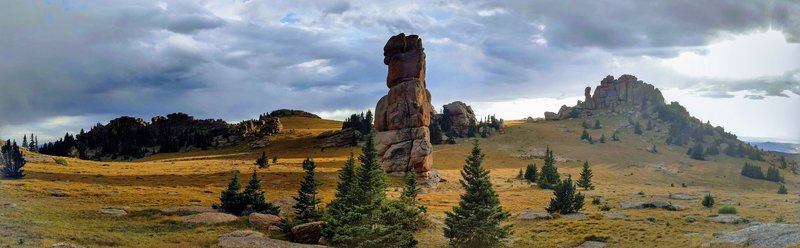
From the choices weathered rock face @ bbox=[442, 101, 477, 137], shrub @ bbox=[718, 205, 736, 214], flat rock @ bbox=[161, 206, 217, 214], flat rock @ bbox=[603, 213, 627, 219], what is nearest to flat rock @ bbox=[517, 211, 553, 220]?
flat rock @ bbox=[603, 213, 627, 219]

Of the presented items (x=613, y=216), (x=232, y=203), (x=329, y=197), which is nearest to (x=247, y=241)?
(x=232, y=203)

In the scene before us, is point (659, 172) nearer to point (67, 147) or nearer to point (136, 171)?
point (136, 171)

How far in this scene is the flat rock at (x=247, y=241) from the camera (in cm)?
4253

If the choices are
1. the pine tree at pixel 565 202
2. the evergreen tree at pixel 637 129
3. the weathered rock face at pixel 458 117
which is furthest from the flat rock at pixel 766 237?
the evergreen tree at pixel 637 129

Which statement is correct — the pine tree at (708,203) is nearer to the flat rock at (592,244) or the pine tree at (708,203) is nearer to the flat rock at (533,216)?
the flat rock at (533,216)

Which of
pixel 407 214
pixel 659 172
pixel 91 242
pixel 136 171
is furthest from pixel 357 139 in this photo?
pixel 91 242

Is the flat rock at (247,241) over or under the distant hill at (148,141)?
under

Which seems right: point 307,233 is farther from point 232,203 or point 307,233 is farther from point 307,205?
point 232,203

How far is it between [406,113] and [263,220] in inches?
2016

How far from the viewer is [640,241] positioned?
42250 mm

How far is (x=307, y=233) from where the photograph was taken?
47.4 metres

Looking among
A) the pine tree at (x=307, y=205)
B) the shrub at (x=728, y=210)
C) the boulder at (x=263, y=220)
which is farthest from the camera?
the shrub at (x=728, y=210)

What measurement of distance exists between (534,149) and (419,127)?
74827 mm

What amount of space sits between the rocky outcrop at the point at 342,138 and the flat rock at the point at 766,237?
127 metres
